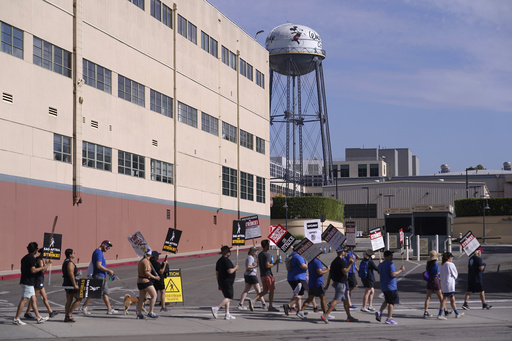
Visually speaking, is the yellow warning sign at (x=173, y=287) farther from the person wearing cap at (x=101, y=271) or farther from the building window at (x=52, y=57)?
the building window at (x=52, y=57)

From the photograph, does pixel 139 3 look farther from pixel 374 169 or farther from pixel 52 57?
pixel 374 169

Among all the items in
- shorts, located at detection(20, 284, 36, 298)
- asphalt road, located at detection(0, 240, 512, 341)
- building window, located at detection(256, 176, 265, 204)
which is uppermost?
building window, located at detection(256, 176, 265, 204)

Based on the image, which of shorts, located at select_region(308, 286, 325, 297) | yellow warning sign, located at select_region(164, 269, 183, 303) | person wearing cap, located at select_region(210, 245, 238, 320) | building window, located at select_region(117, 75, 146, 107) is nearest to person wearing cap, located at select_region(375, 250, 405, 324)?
shorts, located at select_region(308, 286, 325, 297)

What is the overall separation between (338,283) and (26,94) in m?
24.8

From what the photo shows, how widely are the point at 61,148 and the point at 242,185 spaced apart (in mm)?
29312

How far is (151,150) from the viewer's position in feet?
170

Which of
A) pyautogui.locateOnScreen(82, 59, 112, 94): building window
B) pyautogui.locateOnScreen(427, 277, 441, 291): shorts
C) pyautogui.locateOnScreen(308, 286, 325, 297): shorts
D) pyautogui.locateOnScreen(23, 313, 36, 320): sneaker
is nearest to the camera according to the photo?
pyautogui.locateOnScreen(23, 313, 36, 320): sneaker

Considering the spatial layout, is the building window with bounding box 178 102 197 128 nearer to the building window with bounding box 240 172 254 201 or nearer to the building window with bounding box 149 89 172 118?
the building window with bounding box 149 89 172 118

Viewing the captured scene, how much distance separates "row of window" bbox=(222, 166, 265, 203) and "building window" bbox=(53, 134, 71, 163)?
23.4 meters

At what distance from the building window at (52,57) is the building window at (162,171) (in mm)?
11730

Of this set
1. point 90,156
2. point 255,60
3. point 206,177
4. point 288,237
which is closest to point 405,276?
point 288,237

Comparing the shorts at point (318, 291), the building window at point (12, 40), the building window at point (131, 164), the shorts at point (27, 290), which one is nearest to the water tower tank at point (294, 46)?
the building window at point (131, 164)

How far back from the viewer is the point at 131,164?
4931 centimetres

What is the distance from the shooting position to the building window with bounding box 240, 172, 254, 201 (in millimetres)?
68938
